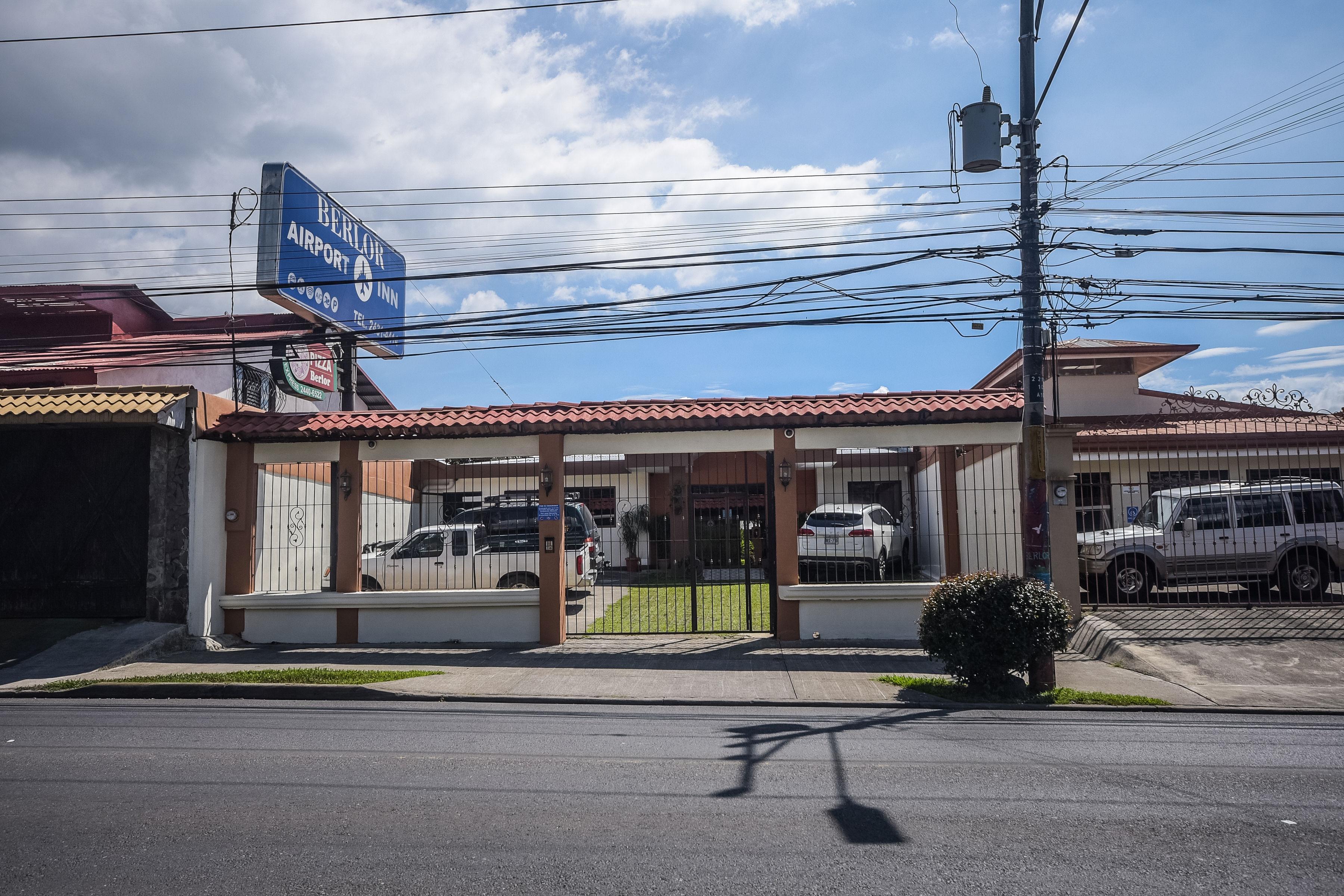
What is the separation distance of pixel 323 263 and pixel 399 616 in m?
6.45

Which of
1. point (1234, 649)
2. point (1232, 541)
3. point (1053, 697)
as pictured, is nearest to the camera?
point (1053, 697)

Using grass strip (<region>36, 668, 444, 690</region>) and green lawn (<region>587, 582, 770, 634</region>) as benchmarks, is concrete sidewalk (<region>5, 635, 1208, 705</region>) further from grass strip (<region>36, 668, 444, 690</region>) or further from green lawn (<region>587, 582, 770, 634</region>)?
green lawn (<region>587, 582, 770, 634</region>)

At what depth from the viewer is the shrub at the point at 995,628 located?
854 centimetres

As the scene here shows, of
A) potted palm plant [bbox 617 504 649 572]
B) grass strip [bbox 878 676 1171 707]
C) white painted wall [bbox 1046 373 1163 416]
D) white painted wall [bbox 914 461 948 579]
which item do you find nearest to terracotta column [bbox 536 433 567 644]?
grass strip [bbox 878 676 1171 707]

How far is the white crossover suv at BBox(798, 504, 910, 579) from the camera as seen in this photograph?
14.9 m

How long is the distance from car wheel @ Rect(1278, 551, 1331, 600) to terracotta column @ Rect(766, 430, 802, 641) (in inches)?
281

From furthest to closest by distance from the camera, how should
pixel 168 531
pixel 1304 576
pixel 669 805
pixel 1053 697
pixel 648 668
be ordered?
pixel 1304 576 → pixel 168 531 → pixel 648 668 → pixel 1053 697 → pixel 669 805

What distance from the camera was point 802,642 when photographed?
11867 millimetres

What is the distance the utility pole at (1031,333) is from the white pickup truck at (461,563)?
23.6ft

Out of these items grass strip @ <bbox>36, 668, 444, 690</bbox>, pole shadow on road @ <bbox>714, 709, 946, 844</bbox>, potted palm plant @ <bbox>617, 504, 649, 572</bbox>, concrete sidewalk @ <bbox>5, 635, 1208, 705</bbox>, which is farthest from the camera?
potted palm plant @ <bbox>617, 504, 649, 572</bbox>

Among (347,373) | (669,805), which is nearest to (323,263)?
(347,373)

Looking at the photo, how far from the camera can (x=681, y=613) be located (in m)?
14.3

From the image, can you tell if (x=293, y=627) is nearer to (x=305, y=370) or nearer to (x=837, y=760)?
(x=305, y=370)

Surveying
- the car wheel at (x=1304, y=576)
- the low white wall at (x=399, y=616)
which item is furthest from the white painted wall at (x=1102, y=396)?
the low white wall at (x=399, y=616)
